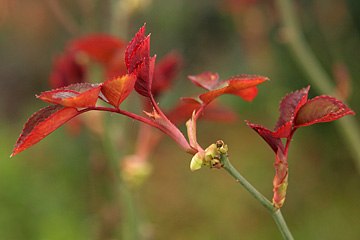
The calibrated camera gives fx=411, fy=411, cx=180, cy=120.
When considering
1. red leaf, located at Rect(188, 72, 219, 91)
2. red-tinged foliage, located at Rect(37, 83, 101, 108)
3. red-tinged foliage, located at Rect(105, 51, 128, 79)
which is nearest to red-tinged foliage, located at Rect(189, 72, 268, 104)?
red leaf, located at Rect(188, 72, 219, 91)

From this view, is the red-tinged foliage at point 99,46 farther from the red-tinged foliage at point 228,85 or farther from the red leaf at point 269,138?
the red leaf at point 269,138

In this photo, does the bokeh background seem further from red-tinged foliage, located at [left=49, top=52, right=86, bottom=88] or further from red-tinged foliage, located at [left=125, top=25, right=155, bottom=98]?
red-tinged foliage, located at [left=125, top=25, right=155, bottom=98]

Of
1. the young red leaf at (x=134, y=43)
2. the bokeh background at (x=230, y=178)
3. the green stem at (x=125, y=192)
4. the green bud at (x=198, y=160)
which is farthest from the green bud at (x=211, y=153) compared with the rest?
the bokeh background at (x=230, y=178)

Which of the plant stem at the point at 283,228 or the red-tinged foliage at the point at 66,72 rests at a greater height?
the red-tinged foliage at the point at 66,72

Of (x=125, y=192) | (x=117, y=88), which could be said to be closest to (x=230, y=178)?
(x=125, y=192)

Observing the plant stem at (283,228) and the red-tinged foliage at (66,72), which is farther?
the red-tinged foliage at (66,72)

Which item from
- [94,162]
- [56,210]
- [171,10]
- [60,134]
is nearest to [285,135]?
[94,162]
